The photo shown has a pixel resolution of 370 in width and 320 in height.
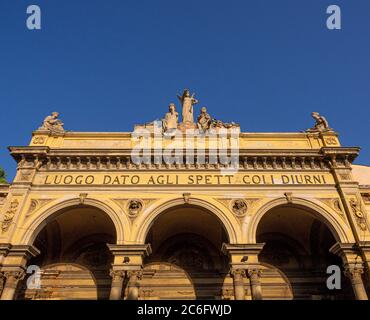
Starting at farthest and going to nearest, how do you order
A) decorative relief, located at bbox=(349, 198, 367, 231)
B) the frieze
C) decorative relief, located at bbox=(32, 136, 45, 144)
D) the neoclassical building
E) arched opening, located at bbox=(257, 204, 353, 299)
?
decorative relief, located at bbox=(32, 136, 45, 144) < arched opening, located at bbox=(257, 204, 353, 299) < the frieze < decorative relief, located at bbox=(349, 198, 367, 231) < the neoclassical building

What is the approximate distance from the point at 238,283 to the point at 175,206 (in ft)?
13.5

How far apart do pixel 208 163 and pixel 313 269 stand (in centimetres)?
795

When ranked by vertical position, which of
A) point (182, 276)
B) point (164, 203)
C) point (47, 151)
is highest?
point (47, 151)

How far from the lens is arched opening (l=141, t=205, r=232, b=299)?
15.0 meters

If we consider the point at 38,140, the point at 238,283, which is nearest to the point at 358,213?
the point at 238,283

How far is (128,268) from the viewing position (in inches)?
463

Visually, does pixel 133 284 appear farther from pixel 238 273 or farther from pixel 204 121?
pixel 204 121

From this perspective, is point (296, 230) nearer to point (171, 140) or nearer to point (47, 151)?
point (171, 140)

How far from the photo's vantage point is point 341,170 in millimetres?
14141

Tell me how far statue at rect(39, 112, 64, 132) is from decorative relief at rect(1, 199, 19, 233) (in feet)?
15.0

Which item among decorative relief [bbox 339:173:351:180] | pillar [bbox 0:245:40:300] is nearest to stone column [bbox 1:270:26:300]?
pillar [bbox 0:245:40:300]

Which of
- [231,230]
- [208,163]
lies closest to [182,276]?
[231,230]

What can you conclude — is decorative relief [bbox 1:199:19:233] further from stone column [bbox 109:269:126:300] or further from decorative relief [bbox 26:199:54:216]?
stone column [bbox 109:269:126:300]
